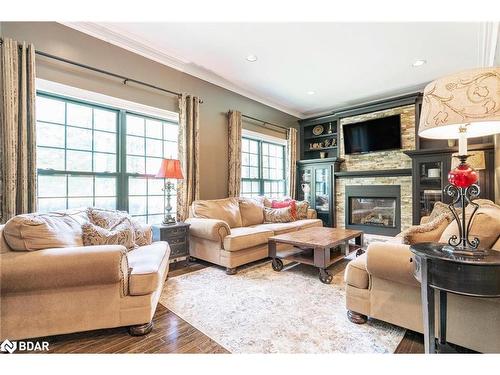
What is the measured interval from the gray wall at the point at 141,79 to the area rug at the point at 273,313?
5.63ft

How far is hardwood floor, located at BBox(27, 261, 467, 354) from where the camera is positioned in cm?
154

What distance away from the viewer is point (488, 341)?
4.55 feet

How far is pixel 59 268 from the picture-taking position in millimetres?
1541

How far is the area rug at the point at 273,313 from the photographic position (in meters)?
1.59

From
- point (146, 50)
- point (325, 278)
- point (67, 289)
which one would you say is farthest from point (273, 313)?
point (146, 50)

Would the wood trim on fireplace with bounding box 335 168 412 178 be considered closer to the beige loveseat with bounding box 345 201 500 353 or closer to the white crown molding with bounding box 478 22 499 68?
the white crown molding with bounding box 478 22 499 68

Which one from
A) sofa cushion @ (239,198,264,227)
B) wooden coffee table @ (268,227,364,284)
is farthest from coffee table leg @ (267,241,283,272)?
sofa cushion @ (239,198,264,227)

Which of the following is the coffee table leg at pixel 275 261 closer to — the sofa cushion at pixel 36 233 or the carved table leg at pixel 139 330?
the carved table leg at pixel 139 330

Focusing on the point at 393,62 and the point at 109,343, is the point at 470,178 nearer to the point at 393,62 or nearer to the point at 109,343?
the point at 109,343

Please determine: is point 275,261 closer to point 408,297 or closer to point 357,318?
point 357,318

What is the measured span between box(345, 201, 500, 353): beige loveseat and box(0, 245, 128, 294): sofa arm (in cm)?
175

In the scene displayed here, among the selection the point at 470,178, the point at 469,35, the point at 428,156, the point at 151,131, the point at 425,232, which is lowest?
the point at 425,232
